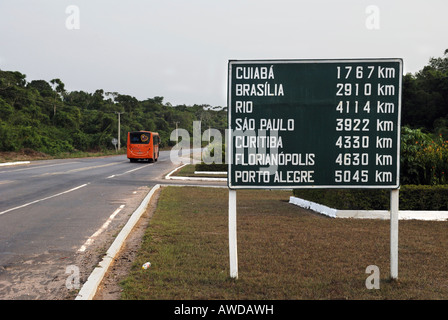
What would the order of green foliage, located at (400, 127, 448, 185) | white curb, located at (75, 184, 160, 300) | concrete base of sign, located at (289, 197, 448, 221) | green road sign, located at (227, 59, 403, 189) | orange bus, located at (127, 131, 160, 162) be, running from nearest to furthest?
white curb, located at (75, 184, 160, 300) → green road sign, located at (227, 59, 403, 189) → concrete base of sign, located at (289, 197, 448, 221) → green foliage, located at (400, 127, 448, 185) → orange bus, located at (127, 131, 160, 162)

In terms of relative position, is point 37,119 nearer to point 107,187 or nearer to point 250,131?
point 107,187

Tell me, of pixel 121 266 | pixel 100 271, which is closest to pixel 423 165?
pixel 121 266

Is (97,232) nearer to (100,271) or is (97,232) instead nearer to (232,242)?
(100,271)

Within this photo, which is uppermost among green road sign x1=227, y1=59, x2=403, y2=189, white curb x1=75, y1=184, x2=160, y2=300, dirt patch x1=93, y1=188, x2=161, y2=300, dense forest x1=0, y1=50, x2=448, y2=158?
dense forest x1=0, y1=50, x2=448, y2=158

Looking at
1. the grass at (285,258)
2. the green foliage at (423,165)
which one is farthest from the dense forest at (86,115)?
the grass at (285,258)

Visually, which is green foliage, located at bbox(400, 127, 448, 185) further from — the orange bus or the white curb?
the orange bus

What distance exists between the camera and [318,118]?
6.52 meters

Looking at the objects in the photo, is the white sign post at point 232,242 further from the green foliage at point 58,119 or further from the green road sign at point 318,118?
the green foliage at point 58,119

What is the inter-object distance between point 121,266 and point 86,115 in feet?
271

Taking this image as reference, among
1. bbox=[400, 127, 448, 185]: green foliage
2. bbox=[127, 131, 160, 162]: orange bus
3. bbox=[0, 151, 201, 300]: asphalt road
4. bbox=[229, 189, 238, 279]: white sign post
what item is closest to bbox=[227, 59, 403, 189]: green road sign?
bbox=[229, 189, 238, 279]: white sign post

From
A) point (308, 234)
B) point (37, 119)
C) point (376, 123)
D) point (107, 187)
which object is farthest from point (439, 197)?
point (37, 119)

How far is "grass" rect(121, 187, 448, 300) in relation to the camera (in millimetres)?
5688

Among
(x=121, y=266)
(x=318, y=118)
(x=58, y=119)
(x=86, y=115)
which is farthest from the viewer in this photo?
(x=86, y=115)
